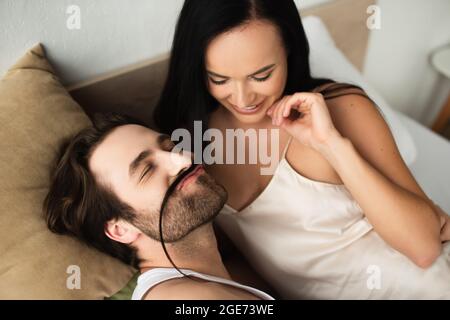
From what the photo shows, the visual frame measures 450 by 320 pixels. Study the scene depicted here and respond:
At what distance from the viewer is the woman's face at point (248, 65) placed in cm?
84

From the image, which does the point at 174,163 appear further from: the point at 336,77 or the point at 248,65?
the point at 336,77

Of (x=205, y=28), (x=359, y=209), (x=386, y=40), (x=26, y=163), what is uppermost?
(x=205, y=28)

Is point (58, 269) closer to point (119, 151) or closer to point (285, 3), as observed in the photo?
point (119, 151)

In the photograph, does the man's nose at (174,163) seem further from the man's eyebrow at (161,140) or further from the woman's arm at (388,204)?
the woman's arm at (388,204)

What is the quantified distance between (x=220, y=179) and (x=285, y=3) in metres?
0.48

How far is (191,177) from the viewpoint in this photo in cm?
91

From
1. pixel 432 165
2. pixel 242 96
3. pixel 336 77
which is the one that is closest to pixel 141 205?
pixel 242 96

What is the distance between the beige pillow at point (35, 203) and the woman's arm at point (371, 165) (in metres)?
0.52

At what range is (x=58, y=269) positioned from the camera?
0.80m

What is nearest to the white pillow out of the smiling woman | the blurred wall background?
the blurred wall background

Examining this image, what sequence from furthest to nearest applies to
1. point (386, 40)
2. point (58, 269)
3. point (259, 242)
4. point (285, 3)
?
point (386, 40) → point (259, 242) → point (285, 3) → point (58, 269)

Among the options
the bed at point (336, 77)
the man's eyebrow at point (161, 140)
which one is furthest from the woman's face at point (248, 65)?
the bed at point (336, 77)

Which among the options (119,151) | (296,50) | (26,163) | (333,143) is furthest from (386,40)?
(26,163)

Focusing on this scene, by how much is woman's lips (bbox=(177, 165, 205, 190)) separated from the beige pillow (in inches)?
9.0
